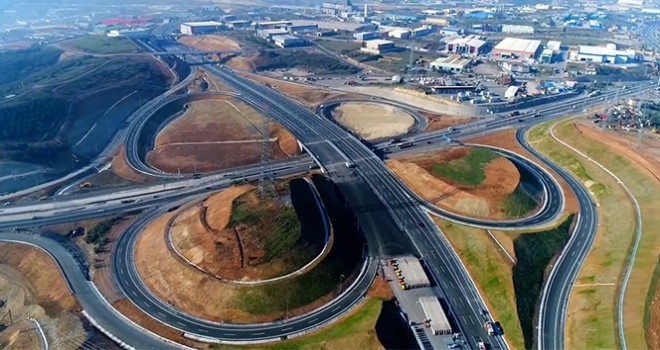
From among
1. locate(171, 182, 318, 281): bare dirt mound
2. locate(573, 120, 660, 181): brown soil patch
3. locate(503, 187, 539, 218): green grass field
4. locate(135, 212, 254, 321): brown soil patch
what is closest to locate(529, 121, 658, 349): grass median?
locate(573, 120, 660, 181): brown soil patch

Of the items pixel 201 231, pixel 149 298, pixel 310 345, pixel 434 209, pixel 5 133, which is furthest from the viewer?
pixel 5 133

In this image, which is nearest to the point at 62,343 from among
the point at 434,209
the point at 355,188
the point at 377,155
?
the point at 355,188

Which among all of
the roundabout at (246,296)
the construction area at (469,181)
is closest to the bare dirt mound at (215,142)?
the construction area at (469,181)

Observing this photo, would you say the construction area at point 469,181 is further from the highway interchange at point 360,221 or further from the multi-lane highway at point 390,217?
the multi-lane highway at point 390,217

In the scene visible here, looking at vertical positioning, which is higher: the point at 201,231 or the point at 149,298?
the point at 201,231

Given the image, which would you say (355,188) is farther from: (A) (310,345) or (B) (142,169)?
(B) (142,169)

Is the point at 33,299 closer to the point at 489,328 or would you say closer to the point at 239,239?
the point at 239,239
